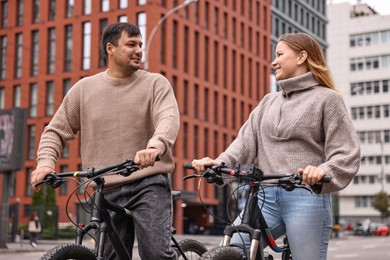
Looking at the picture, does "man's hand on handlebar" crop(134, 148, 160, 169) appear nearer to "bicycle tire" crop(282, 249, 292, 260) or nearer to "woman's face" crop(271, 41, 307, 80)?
"woman's face" crop(271, 41, 307, 80)

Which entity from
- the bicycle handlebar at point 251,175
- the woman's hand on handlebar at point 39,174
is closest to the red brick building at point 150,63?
the woman's hand on handlebar at point 39,174

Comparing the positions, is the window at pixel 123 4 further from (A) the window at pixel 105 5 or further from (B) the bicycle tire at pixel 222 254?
(B) the bicycle tire at pixel 222 254

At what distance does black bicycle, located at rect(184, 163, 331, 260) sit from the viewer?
13.8 feet

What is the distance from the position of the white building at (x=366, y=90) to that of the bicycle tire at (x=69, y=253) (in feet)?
299

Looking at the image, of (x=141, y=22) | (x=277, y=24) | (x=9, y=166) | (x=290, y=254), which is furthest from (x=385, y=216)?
(x=290, y=254)

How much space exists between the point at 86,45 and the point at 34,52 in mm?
4934

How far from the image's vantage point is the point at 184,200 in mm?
56531

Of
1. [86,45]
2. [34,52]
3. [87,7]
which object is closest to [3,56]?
[34,52]

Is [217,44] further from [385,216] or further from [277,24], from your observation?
[385,216]

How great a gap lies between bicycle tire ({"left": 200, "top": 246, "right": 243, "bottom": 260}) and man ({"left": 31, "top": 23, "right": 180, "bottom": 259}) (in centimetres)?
44

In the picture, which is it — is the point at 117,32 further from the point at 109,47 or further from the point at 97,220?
the point at 97,220

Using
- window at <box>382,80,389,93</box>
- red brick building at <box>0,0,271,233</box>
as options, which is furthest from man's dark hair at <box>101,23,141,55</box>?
window at <box>382,80,389,93</box>

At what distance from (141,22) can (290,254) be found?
1990 inches

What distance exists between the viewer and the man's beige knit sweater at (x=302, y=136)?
172 inches
